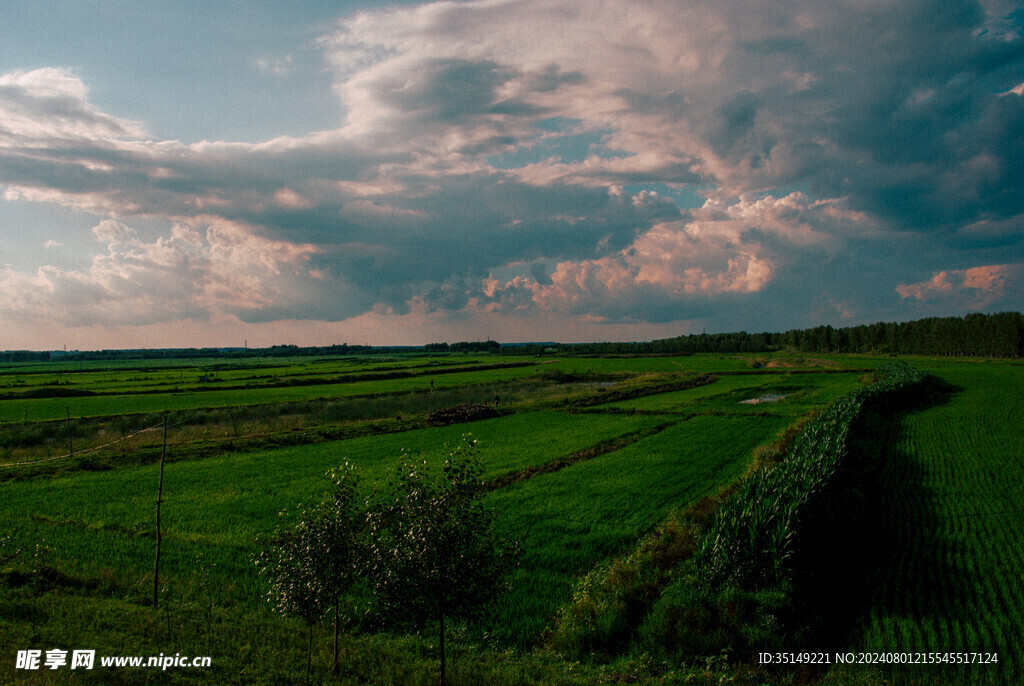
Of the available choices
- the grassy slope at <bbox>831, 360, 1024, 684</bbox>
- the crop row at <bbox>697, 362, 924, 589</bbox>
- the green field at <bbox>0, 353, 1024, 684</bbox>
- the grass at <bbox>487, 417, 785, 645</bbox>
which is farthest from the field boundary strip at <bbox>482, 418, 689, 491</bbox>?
the grassy slope at <bbox>831, 360, 1024, 684</bbox>

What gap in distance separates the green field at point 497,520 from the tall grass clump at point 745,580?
625mm

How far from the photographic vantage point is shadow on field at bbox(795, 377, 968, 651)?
11.0 m

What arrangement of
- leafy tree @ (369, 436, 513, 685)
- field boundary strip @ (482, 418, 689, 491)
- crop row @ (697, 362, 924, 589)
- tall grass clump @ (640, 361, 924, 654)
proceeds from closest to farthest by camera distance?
1. leafy tree @ (369, 436, 513, 685)
2. tall grass clump @ (640, 361, 924, 654)
3. crop row @ (697, 362, 924, 589)
4. field boundary strip @ (482, 418, 689, 491)

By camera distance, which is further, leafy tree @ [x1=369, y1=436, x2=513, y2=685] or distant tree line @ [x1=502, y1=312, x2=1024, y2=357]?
distant tree line @ [x1=502, y1=312, x2=1024, y2=357]

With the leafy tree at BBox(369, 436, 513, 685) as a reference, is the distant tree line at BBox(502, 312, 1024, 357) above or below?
above

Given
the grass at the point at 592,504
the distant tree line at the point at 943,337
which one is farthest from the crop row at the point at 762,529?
the distant tree line at the point at 943,337

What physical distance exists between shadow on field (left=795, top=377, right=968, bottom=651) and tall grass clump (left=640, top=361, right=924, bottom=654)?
517mm

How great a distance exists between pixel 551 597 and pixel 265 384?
68.3 m

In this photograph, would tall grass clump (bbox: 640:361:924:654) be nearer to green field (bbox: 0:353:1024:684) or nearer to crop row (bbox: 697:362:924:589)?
crop row (bbox: 697:362:924:589)

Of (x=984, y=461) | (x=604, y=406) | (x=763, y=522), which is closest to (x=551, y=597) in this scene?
(x=763, y=522)

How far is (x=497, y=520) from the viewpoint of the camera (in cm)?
1670

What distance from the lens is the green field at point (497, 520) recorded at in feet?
31.3

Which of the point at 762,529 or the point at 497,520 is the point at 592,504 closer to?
the point at 497,520

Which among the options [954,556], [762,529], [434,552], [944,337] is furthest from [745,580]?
[944,337]
